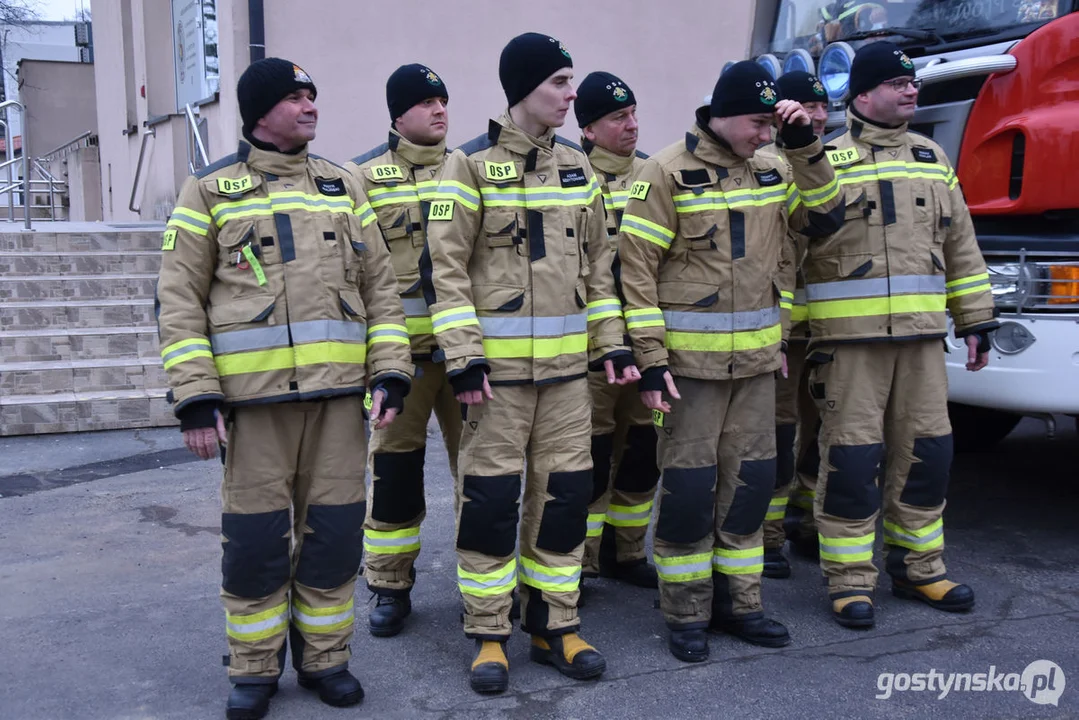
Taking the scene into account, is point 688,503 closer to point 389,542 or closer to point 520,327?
point 520,327

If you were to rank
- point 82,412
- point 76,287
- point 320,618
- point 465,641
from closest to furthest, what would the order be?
point 320,618
point 465,641
point 82,412
point 76,287

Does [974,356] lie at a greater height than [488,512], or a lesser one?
greater

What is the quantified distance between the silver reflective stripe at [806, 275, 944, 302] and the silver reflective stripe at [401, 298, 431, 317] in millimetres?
1660

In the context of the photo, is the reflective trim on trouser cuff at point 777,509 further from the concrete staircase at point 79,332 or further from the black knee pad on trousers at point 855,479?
the concrete staircase at point 79,332

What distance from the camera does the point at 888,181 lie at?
14.0ft

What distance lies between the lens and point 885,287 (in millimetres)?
4254

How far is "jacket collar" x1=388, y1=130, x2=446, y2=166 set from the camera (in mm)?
4551

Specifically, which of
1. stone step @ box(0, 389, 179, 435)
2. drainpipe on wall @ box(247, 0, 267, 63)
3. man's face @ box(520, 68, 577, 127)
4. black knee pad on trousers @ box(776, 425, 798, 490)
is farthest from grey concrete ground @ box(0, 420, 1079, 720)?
drainpipe on wall @ box(247, 0, 267, 63)

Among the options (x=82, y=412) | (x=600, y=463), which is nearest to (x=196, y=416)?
(x=600, y=463)

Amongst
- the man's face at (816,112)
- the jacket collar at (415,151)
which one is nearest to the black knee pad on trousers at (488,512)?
the jacket collar at (415,151)

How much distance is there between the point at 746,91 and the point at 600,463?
1736mm

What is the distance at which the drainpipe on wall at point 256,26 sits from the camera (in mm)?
9648

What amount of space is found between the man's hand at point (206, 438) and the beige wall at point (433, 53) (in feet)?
23.7

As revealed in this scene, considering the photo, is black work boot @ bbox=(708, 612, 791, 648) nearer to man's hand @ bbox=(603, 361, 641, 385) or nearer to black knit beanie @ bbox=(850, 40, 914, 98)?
man's hand @ bbox=(603, 361, 641, 385)
